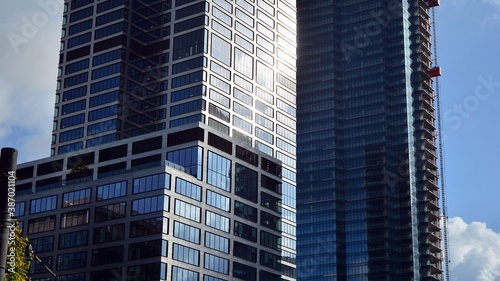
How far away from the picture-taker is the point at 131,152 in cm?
15162

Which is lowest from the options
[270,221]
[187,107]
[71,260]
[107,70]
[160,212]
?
[71,260]

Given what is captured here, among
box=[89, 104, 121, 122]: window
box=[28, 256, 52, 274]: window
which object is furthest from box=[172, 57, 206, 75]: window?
box=[28, 256, 52, 274]: window

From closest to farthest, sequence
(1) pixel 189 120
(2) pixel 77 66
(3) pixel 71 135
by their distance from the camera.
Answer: (1) pixel 189 120
(3) pixel 71 135
(2) pixel 77 66

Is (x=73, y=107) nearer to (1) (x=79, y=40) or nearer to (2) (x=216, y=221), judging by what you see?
(1) (x=79, y=40)

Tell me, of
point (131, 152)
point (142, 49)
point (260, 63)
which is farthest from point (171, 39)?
point (131, 152)

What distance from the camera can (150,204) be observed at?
13112 centimetres

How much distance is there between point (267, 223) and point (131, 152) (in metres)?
30.0

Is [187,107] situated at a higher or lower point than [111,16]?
lower

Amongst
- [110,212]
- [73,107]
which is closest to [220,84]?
[73,107]

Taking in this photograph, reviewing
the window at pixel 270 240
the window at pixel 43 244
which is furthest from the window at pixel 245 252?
the window at pixel 43 244

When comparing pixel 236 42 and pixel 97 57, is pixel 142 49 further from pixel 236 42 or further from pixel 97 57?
pixel 236 42

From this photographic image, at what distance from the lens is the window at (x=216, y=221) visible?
139 meters

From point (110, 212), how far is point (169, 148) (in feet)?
54.2

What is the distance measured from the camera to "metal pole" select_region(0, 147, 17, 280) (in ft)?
93.6
